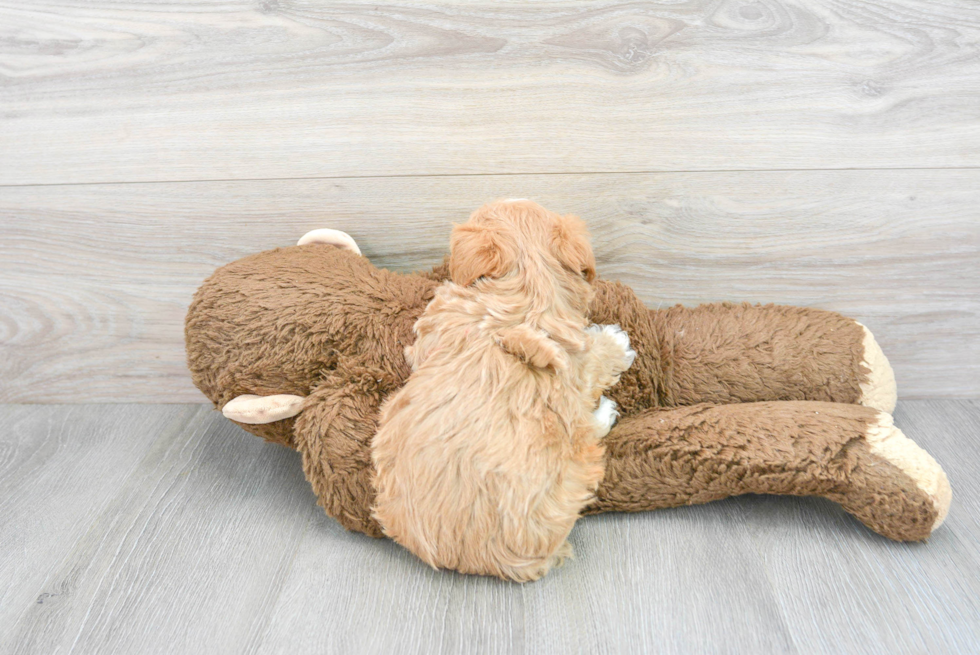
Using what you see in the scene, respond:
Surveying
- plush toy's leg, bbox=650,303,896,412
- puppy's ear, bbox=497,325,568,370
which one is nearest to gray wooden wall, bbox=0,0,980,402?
plush toy's leg, bbox=650,303,896,412

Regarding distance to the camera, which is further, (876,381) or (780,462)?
(876,381)

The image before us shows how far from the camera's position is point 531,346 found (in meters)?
0.75

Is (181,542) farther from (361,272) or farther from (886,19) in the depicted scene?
(886,19)

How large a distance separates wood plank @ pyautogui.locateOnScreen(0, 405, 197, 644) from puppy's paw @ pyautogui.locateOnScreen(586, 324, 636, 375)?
720 mm

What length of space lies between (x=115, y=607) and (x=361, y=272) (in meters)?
0.50

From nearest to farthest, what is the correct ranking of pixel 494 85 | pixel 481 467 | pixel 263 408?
1. pixel 481 467
2. pixel 263 408
3. pixel 494 85

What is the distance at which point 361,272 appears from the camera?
3.02ft

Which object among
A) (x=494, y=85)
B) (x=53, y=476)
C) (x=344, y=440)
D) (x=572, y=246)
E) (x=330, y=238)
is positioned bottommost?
(x=53, y=476)

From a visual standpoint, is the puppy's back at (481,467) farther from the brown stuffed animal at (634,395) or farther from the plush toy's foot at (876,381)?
the plush toy's foot at (876,381)

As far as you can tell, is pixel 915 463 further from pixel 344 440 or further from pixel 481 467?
pixel 344 440

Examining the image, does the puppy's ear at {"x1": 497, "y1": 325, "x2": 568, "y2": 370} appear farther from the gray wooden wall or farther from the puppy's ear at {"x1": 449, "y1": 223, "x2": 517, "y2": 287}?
the gray wooden wall

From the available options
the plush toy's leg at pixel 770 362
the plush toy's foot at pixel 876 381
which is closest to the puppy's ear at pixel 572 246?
the plush toy's leg at pixel 770 362

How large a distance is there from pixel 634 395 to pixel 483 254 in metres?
0.31

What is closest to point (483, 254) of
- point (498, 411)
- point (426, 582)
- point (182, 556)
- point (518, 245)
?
point (518, 245)
